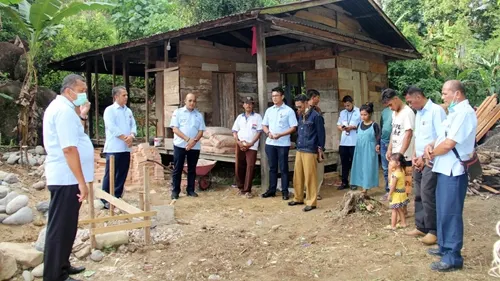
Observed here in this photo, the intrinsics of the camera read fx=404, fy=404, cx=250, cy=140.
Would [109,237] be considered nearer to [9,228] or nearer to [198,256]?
[198,256]

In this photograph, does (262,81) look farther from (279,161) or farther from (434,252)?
(434,252)

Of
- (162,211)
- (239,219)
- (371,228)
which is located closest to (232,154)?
(239,219)

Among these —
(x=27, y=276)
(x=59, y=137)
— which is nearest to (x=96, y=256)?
(x=27, y=276)

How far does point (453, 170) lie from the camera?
3803 millimetres

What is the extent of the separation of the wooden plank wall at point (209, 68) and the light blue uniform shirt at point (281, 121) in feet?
10.7

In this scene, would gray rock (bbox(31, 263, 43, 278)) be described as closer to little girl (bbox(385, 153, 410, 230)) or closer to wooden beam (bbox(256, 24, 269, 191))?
little girl (bbox(385, 153, 410, 230))

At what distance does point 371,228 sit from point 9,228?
4.76 meters

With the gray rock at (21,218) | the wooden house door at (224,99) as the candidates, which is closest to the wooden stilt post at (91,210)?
the gray rock at (21,218)

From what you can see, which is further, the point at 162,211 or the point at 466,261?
the point at 162,211

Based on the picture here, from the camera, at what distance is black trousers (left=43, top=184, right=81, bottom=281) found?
3.59 meters

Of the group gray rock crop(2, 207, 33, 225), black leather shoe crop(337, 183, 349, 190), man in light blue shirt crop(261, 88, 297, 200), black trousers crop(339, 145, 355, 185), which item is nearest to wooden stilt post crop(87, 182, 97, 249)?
gray rock crop(2, 207, 33, 225)

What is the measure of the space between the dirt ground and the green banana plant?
3.95 meters

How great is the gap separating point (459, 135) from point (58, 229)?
3.73m

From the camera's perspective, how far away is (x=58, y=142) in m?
3.64
